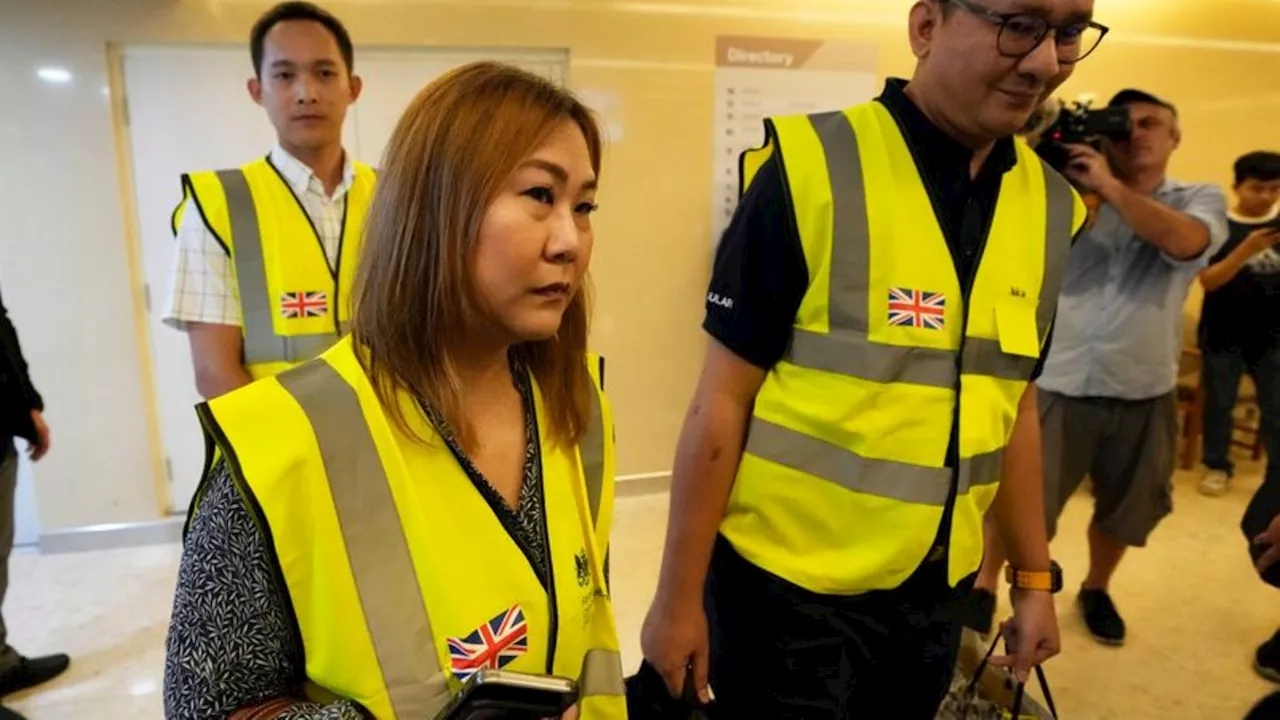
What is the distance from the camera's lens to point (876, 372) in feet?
3.57

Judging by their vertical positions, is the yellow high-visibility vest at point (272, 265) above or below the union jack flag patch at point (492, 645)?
above

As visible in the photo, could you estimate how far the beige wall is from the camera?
9.47 ft

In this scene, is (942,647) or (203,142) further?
(203,142)

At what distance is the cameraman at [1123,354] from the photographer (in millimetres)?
2320

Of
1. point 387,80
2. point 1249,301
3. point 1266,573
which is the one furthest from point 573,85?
point 1249,301

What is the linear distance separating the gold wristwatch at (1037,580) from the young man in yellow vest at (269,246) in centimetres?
137

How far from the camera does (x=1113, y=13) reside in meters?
3.86

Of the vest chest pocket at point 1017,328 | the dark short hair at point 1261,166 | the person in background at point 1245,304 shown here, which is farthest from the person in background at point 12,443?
the dark short hair at point 1261,166

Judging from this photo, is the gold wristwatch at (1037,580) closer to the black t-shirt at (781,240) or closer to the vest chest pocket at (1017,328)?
the vest chest pocket at (1017,328)

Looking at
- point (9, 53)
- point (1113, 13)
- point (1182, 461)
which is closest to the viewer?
point (9, 53)

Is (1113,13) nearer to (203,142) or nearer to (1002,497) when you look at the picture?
(1002,497)

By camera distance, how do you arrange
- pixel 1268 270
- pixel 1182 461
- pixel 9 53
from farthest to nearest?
pixel 1182 461 < pixel 1268 270 < pixel 9 53

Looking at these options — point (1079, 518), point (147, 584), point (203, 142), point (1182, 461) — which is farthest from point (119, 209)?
point (1182, 461)

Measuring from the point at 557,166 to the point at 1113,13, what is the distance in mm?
4177
